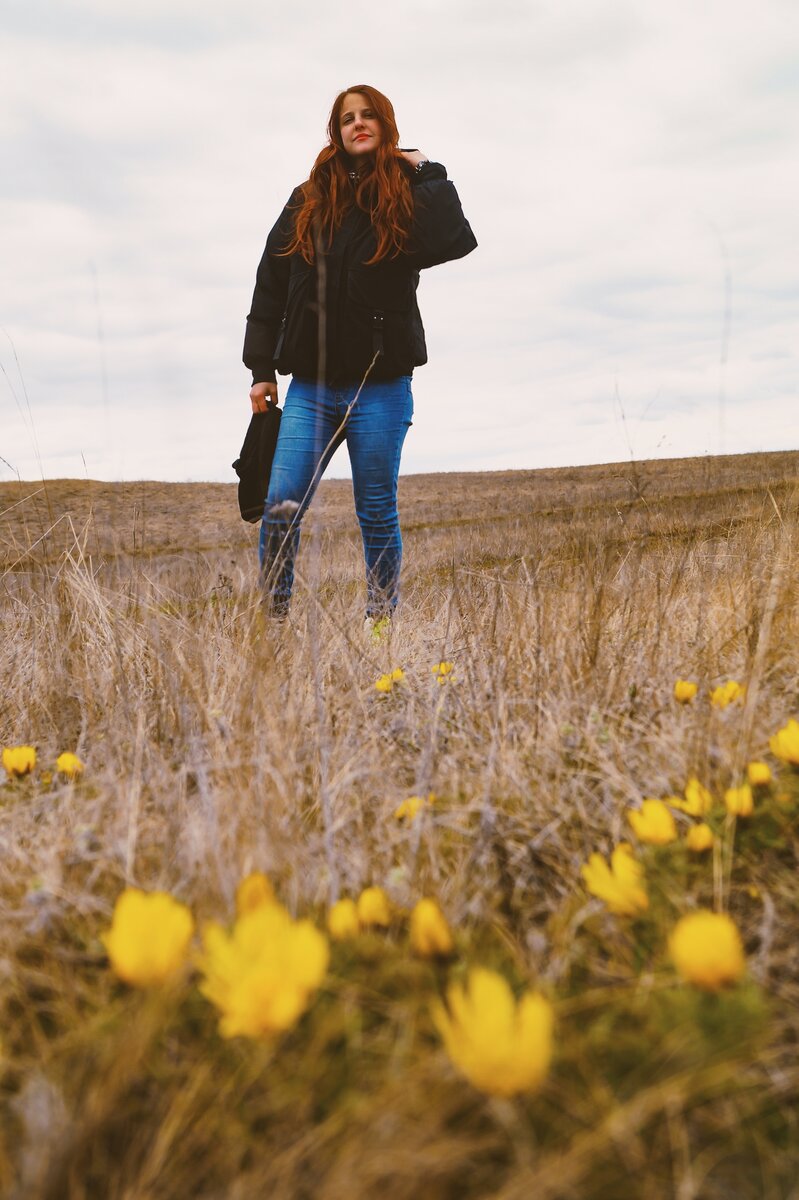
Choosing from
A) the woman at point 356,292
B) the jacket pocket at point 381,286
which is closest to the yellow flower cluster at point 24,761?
the woman at point 356,292

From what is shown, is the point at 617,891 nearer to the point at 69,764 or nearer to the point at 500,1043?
the point at 500,1043

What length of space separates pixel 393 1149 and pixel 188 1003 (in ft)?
0.92

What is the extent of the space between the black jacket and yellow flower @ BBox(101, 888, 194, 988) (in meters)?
2.86

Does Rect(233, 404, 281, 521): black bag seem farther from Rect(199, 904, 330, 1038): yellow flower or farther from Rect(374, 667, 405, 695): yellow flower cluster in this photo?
Rect(199, 904, 330, 1038): yellow flower

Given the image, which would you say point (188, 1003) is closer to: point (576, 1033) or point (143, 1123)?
point (143, 1123)

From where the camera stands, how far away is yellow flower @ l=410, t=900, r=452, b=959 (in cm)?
77

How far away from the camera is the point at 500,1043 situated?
0.60 metres

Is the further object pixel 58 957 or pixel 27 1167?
pixel 58 957

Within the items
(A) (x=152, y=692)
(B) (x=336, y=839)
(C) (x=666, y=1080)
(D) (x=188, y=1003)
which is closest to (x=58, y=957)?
(D) (x=188, y=1003)

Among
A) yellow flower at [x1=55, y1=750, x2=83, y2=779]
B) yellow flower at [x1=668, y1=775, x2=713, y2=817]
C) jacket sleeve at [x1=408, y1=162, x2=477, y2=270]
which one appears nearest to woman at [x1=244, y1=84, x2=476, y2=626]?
jacket sleeve at [x1=408, y1=162, x2=477, y2=270]

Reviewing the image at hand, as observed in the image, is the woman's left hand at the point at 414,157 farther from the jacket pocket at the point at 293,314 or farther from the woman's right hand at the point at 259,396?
the woman's right hand at the point at 259,396

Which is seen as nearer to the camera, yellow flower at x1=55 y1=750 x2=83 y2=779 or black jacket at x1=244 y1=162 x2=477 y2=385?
yellow flower at x1=55 y1=750 x2=83 y2=779

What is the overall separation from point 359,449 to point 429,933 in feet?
9.47

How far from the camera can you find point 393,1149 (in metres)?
0.62
